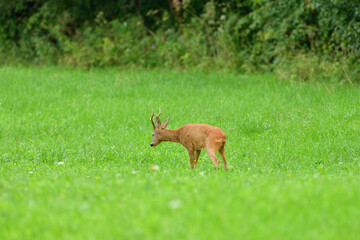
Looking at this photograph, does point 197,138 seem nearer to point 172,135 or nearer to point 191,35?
point 172,135

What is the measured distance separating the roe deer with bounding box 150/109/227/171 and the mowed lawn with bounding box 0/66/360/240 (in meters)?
0.39

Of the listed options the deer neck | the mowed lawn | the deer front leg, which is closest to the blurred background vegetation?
the mowed lawn

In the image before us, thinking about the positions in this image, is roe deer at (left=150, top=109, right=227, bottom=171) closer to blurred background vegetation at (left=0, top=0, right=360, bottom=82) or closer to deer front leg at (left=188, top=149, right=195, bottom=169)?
deer front leg at (left=188, top=149, right=195, bottom=169)

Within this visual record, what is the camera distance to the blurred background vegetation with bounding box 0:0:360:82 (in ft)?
57.1

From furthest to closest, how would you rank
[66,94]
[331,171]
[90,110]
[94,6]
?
[94,6], [66,94], [90,110], [331,171]

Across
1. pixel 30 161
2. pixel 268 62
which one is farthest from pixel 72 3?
pixel 30 161

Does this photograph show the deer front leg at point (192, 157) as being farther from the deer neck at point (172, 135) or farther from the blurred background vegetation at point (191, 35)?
the blurred background vegetation at point (191, 35)

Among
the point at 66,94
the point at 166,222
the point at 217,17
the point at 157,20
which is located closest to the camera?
the point at 166,222

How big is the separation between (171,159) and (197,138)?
1.79 metres

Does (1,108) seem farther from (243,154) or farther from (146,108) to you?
(243,154)

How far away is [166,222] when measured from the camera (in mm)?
4582

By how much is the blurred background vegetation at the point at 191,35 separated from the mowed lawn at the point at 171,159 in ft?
4.82

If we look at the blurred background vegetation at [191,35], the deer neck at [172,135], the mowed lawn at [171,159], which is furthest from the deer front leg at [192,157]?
the blurred background vegetation at [191,35]

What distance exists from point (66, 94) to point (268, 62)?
318 inches
